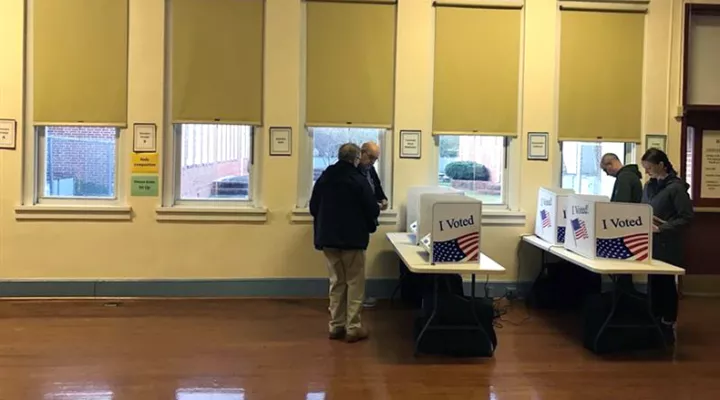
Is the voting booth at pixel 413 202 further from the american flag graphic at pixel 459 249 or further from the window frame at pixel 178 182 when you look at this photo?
the window frame at pixel 178 182

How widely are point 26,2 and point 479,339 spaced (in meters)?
4.72

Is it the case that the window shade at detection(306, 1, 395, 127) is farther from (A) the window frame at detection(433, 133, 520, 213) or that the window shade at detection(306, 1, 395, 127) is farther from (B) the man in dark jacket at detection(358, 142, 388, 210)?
(A) the window frame at detection(433, 133, 520, 213)

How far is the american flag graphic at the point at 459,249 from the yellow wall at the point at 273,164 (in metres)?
1.74

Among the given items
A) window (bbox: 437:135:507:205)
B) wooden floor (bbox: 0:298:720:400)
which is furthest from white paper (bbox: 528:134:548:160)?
wooden floor (bbox: 0:298:720:400)

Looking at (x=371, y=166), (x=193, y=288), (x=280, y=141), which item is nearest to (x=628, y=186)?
(x=371, y=166)

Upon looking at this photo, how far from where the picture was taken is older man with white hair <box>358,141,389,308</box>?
17.4ft

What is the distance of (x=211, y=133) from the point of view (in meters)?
5.75

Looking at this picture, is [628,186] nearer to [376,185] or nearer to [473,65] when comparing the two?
[473,65]

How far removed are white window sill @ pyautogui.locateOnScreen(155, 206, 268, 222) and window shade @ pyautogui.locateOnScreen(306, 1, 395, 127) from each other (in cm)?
98

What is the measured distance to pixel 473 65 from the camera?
5.73 meters

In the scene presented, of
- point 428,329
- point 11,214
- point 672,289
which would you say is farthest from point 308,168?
point 672,289

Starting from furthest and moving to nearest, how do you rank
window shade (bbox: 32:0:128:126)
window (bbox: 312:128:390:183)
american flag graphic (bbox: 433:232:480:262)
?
window (bbox: 312:128:390:183) < window shade (bbox: 32:0:128:126) < american flag graphic (bbox: 433:232:480:262)

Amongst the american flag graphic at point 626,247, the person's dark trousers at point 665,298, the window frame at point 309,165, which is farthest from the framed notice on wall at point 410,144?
the person's dark trousers at point 665,298

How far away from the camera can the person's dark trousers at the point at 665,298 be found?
460 centimetres
